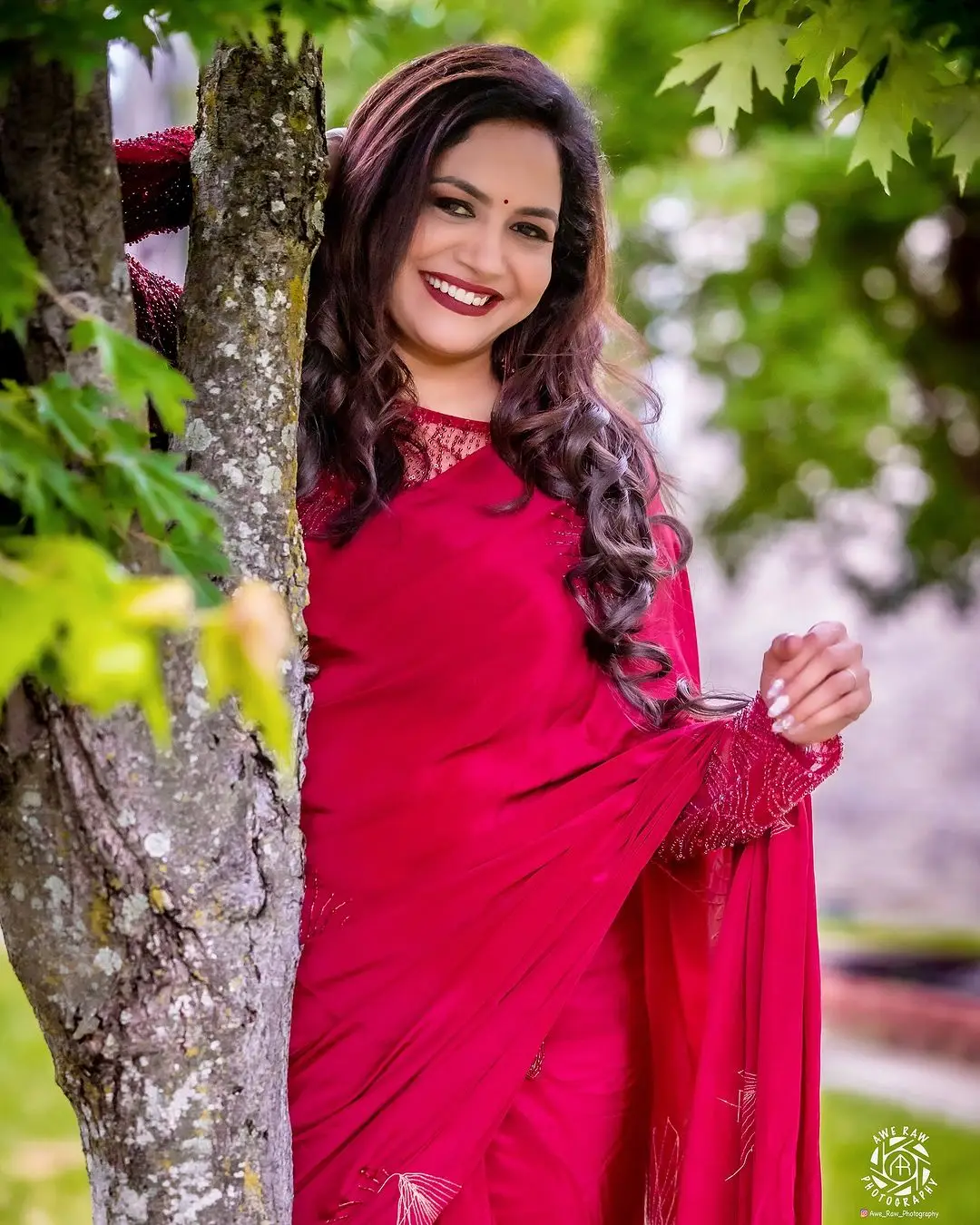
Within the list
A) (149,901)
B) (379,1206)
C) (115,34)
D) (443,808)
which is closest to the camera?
(115,34)

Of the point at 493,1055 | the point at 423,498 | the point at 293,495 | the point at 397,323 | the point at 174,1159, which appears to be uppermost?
the point at 397,323

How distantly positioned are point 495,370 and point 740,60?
0.55 metres

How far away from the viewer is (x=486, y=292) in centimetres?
171

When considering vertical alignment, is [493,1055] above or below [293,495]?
below

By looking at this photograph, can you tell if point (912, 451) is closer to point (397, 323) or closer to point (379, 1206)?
point (397, 323)

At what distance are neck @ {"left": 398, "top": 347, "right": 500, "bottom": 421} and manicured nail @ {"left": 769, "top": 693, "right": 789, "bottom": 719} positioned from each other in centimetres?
Result: 55

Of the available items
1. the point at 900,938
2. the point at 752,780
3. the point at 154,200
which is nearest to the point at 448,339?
the point at 154,200

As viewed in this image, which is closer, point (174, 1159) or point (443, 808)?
point (174, 1159)

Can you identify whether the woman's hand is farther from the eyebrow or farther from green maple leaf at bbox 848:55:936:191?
the eyebrow

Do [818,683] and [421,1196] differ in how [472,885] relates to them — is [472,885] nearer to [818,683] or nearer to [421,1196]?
[421,1196]

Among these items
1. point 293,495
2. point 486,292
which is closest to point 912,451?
point 486,292

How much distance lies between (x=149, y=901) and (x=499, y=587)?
0.59 m

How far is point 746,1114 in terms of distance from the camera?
1.65m

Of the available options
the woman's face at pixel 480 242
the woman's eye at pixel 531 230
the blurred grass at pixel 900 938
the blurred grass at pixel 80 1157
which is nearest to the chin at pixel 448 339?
the woman's face at pixel 480 242
